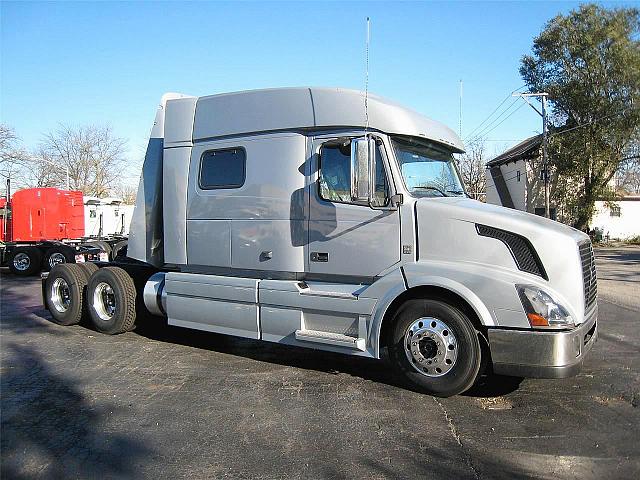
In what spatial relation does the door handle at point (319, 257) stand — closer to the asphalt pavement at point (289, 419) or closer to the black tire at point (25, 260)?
the asphalt pavement at point (289, 419)

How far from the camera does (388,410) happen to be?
4.88 m

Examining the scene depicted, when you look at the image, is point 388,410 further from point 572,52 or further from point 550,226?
point 572,52

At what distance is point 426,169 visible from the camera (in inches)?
232

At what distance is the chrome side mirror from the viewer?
5242mm

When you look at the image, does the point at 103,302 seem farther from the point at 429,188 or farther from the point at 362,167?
the point at 429,188

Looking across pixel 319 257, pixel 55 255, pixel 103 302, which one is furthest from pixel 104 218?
pixel 319 257

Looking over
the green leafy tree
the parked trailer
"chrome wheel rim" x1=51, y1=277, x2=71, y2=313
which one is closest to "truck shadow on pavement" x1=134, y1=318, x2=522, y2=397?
"chrome wheel rim" x1=51, y1=277, x2=71, y2=313

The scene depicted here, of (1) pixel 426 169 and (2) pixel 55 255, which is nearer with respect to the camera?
(1) pixel 426 169

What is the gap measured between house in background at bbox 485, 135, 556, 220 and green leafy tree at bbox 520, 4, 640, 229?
227 centimetres

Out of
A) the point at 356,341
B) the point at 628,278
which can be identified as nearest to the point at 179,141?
the point at 356,341

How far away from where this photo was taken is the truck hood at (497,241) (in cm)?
479

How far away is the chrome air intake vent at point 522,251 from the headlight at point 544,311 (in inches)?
8.0

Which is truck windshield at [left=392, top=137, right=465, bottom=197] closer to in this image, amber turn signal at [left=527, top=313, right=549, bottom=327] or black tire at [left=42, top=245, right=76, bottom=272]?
amber turn signal at [left=527, top=313, right=549, bottom=327]

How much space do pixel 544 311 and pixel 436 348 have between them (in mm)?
1064
